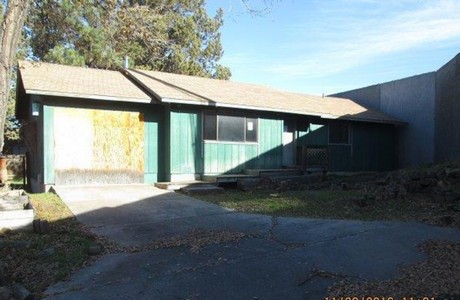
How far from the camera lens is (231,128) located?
48.8 feet

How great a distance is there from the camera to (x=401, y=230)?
23.6 feet

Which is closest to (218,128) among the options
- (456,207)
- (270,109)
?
(270,109)

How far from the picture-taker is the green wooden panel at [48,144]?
12.3m

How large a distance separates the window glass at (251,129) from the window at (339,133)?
451 cm

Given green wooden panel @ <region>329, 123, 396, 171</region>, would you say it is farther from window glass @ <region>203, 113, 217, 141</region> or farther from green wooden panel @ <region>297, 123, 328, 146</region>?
window glass @ <region>203, 113, 217, 141</region>

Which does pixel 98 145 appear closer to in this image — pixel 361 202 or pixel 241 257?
pixel 361 202

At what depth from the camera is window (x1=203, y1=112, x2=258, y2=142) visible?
1444 cm

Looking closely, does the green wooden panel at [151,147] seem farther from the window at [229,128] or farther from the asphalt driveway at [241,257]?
the asphalt driveway at [241,257]

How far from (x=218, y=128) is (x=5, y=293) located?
34.5 ft

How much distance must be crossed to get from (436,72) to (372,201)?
471 inches

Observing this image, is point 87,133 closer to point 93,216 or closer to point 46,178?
point 46,178

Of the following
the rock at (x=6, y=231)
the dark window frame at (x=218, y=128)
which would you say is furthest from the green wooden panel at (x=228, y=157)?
the rock at (x=6, y=231)

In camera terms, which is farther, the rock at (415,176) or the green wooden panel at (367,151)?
the green wooden panel at (367,151)

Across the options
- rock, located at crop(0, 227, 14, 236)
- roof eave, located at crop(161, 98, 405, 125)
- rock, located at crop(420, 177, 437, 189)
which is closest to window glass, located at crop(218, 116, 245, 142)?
roof eave, located at crop(161, 98, 405, 125)
